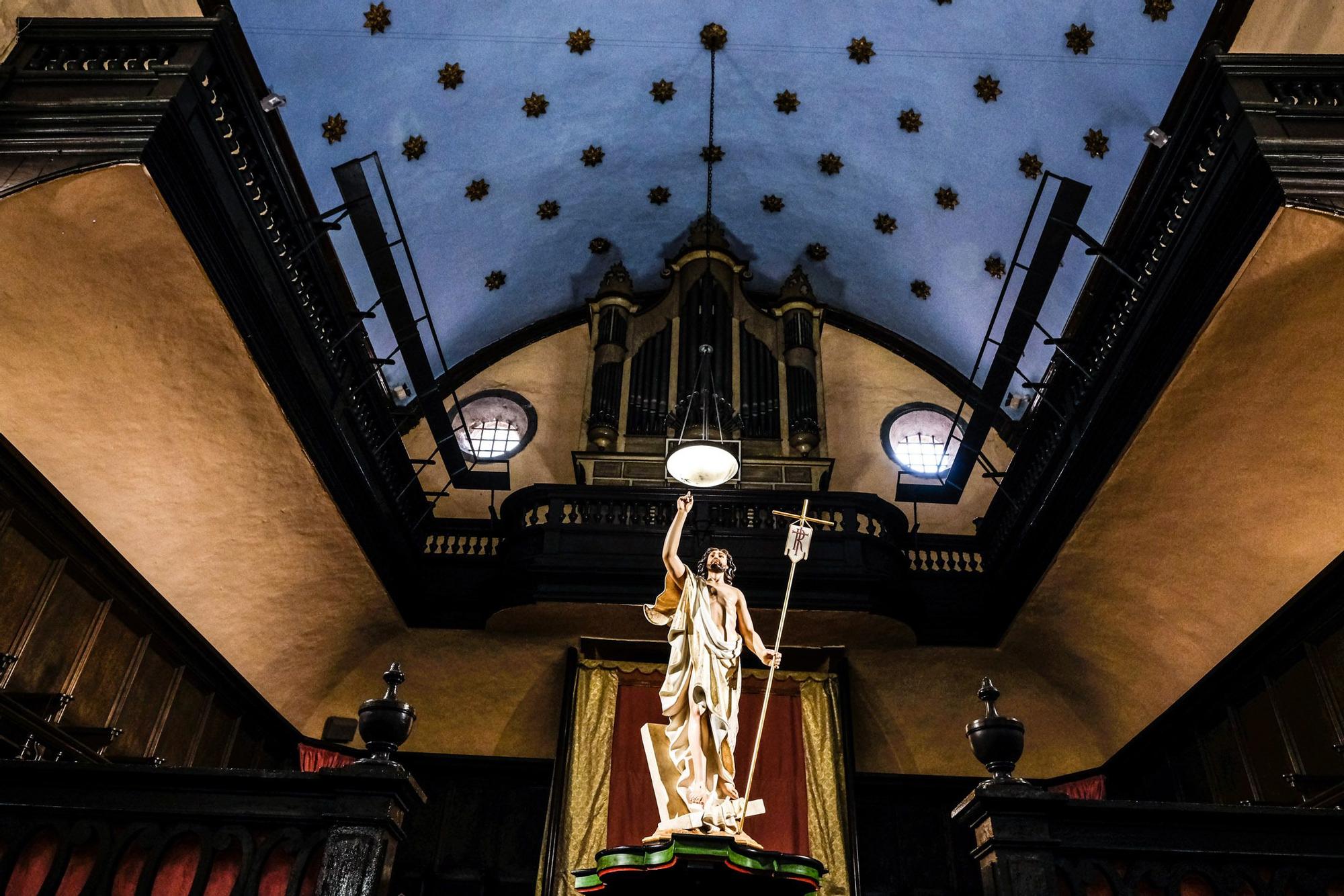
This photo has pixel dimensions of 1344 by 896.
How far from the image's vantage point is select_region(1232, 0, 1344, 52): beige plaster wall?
21.7ft

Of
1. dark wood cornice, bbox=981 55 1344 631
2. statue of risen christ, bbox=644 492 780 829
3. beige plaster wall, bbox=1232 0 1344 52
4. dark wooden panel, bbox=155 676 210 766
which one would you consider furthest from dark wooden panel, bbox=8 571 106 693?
beige plaster wall, bbox=1232 0 1344 52

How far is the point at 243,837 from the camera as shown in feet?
10.8

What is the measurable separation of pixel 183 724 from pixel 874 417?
7759mm

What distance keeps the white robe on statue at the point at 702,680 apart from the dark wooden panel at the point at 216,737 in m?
4.50

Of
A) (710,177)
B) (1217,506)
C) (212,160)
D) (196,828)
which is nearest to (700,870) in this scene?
(196,828)

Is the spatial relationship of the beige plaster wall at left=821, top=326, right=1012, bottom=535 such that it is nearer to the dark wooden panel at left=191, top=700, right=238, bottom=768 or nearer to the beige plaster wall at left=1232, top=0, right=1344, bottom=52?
→ the beige plaster wall at left=1232, top=0, right=1344, bottom=52

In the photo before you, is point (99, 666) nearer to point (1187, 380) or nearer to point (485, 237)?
point (485, 237)

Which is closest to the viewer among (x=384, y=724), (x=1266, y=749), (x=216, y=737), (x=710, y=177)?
(x=384, y=724)

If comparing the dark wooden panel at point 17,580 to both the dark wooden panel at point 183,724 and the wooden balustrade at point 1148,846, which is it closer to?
the dark wooden panel at point 183,724

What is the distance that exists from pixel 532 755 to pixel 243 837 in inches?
261

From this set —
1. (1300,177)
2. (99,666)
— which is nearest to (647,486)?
(99,666)

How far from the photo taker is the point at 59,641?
6812mm

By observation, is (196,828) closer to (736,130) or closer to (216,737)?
(216,737)

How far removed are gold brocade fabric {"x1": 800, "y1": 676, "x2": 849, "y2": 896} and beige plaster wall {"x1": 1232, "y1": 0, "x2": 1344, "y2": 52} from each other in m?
6.10
